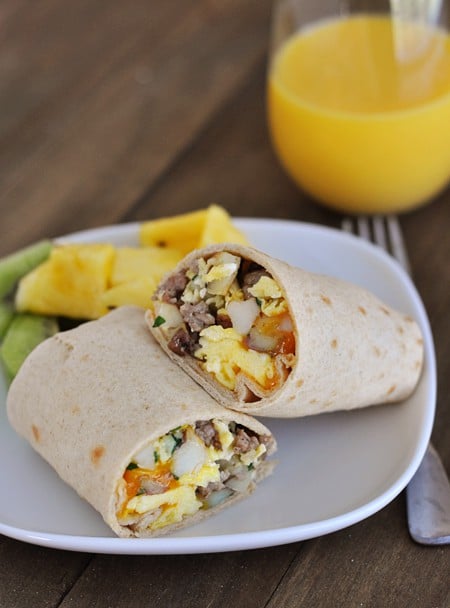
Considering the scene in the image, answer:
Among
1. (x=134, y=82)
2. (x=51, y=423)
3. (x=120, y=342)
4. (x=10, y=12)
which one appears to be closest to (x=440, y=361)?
(x=120, y=342)

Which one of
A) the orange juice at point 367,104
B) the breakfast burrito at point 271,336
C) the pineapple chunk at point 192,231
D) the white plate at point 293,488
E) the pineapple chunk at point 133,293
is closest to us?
the white plate at point 293,488

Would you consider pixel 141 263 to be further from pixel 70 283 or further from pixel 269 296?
pixel 269 296

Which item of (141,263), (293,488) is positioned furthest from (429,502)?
(141,263)

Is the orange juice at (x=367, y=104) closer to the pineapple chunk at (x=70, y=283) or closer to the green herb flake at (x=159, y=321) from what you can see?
the pineapple chunk at (x=70, y=283)

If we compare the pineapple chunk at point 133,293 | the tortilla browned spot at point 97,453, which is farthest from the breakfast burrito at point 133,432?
the pineapple chunk at point 133,293

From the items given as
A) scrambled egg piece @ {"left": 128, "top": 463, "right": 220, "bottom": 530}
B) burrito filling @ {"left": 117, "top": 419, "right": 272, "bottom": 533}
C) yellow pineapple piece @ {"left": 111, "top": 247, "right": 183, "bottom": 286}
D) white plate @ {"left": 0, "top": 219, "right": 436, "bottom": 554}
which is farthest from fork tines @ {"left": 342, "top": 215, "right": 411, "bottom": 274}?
scrambled egg piece @ {"left": 128, "top": 463, "right": 220, "bottom": 530}

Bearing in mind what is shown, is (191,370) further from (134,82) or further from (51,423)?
(134,82)
